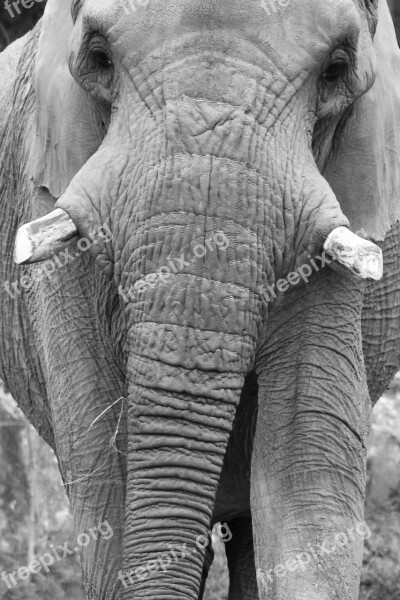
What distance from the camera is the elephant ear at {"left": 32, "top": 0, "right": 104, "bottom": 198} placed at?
479 cm

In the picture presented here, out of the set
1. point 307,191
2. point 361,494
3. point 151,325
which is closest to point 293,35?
point 307,191

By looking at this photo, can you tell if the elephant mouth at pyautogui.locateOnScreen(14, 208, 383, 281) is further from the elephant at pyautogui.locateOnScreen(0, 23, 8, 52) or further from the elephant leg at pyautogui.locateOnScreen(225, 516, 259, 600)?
the elephant at pyautogui.locateOnScreen(0, 23, 8, 52)

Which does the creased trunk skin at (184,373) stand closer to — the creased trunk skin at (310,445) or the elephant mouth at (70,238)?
the elephant mouth at (70,238)

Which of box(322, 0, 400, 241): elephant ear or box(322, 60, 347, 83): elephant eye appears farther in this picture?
box(322, 0, 400, 241): elephant ear

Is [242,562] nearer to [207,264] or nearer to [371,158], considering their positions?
[371,158]

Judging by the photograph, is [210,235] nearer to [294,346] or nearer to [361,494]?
[294,346]

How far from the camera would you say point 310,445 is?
4809 millimetres

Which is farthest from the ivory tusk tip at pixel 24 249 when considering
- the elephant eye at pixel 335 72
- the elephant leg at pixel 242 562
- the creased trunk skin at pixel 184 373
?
the elephant leg at pixel 242 562

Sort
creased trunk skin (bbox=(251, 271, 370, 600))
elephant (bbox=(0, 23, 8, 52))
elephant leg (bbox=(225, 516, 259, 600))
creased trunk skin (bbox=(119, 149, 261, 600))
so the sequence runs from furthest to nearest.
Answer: elephant (bbox=(0, 23, 8, 52)) → elephant leg (bbox=(225, 516, 259, 600)) → creased trunk skin (bbox=(251, 271, 370, 600)) → creased trunk skin (bbox=(119, 149, 261, 600))

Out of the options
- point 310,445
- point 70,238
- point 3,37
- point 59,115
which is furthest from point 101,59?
point 3,37

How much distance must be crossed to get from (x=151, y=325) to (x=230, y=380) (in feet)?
0.78

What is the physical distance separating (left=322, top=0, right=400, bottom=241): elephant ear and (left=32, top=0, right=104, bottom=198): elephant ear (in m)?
0.67

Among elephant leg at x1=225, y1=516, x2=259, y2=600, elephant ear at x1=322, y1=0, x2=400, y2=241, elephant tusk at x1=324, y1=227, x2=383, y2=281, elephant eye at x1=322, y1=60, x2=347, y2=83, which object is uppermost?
elephant eye at x1=322, y1=60, x2=347, y2=83

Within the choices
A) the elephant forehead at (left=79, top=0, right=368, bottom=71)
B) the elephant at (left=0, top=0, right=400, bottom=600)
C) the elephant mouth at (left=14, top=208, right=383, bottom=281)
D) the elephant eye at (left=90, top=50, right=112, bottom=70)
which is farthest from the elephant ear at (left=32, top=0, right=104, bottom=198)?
Result: the elephant mouth at (left=14, top=208, right=383, bottom=281)
